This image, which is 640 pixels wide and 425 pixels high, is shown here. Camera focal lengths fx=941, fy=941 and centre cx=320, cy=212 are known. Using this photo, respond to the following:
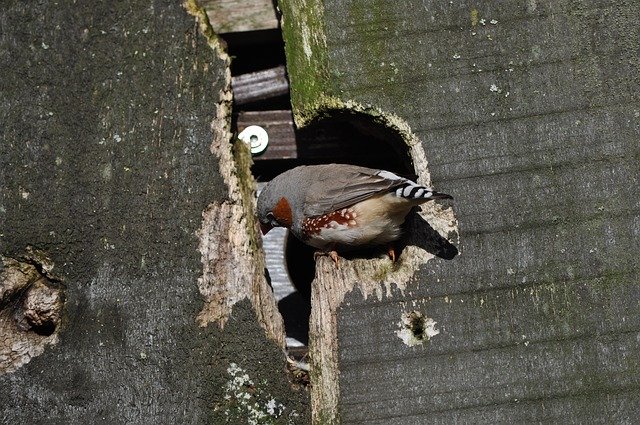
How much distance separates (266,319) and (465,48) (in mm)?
1234

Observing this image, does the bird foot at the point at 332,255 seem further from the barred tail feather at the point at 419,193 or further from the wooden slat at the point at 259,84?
the wooden slat at the point at 259,84

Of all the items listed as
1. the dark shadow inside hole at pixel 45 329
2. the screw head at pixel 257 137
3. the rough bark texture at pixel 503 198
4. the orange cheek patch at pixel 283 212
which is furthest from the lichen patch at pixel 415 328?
the dark shadow inside hole at pixel 45 329

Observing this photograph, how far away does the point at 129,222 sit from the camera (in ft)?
11.3

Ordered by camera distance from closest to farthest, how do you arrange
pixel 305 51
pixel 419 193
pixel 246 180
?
pixel 419 193, pixel 305 51, pixel 246 180

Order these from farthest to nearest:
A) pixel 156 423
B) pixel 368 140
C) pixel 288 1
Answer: pixel 368 140
pixel 288 1
pixel 156 423

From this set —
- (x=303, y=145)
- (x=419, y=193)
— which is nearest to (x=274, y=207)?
(x=303, y=145)

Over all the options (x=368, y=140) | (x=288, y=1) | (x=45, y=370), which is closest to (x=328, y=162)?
(x=368, y=140)

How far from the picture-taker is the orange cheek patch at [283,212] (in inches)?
158

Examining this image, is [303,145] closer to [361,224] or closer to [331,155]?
[331,155]

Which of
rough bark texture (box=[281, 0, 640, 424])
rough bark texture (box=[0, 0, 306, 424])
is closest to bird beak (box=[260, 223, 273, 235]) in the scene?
rough bark texture (box=[0, 0, 306, 424])

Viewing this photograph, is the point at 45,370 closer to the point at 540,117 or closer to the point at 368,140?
the point at 368,140

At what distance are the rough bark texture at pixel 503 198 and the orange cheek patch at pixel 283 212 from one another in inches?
22.1

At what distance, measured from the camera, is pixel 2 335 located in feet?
11.1

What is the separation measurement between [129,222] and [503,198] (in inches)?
53.5
